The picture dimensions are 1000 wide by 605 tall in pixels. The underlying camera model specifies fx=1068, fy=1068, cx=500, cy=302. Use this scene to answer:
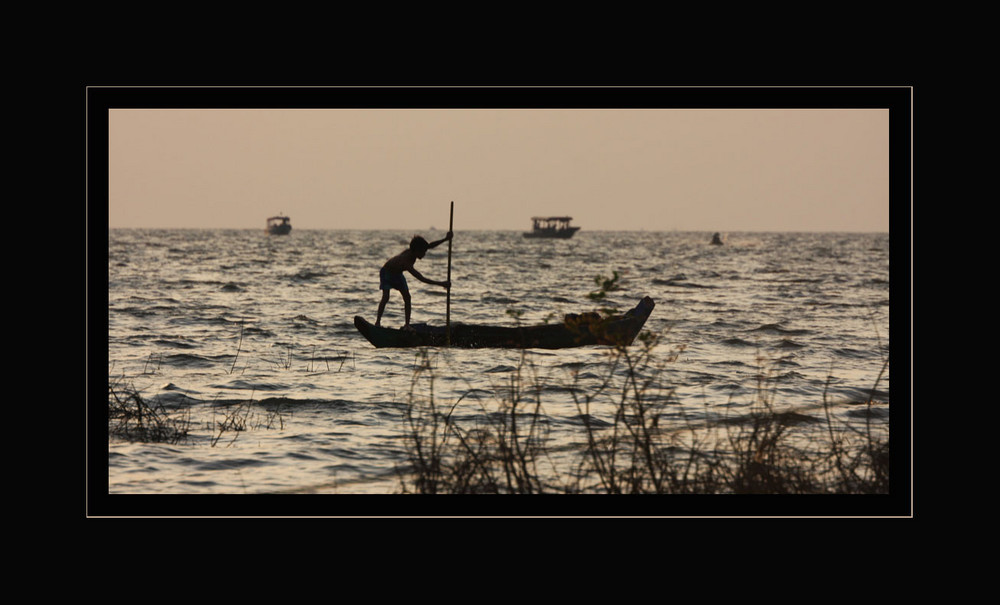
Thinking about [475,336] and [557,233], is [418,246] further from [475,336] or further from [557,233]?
[557,233]

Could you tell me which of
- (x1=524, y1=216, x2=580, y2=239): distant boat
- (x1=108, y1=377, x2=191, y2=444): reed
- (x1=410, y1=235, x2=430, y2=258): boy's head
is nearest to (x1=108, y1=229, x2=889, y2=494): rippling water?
(x1=108, y1=377, x2=191, y2=444): reed

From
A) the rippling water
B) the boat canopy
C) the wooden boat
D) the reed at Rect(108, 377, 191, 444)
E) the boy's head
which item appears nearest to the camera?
the rippling water

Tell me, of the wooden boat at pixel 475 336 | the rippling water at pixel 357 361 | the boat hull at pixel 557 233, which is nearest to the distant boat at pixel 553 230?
the boat hull at pixel 557 233

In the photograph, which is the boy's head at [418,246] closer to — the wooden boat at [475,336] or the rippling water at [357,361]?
the wooden boat at [475,336]

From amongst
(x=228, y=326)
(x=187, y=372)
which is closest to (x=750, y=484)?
(x=187, y=372)

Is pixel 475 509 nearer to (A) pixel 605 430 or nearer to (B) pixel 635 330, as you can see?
(A) pixel 605 430

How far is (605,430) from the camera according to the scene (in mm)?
9680

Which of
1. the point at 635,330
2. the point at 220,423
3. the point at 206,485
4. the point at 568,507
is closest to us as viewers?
the point at 568,507

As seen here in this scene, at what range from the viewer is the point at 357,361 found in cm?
1550

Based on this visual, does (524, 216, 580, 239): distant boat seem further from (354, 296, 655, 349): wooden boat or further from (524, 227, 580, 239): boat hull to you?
(354, 296, 655, 349): wooden boat

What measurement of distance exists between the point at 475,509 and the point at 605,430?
4300 millimetres

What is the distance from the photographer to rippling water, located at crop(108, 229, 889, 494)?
838 centimetres

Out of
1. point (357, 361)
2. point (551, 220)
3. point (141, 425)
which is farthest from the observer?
point (551, 220)

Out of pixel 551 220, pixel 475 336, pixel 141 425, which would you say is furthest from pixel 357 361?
pixel 551 220
